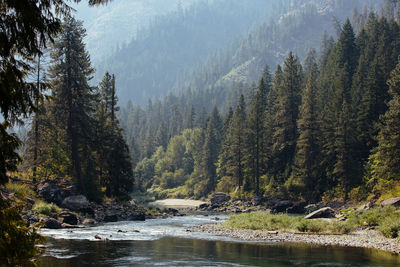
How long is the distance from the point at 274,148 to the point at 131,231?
45166 millimetres

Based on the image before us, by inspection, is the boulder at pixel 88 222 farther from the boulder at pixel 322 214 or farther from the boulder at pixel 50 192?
the boulder at pixel 322 214

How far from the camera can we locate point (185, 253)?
22.2m

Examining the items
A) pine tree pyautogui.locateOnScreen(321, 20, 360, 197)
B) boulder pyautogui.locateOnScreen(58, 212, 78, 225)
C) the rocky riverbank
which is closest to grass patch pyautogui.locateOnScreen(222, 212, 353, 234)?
the rocky riverbank

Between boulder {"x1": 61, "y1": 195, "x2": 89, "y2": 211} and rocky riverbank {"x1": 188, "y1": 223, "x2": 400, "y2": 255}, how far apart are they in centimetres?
1407

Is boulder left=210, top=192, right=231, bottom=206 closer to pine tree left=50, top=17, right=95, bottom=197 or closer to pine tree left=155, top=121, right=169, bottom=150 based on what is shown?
pine tree left=50, top=17, right=95, bottom=197

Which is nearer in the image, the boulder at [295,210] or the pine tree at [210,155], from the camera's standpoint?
the boulder at [295,210]

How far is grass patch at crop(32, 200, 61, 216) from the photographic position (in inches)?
1293

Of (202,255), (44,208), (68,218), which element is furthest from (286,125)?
(202,255)

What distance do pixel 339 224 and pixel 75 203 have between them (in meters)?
24.3

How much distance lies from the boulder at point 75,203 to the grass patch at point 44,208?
2.48 meters

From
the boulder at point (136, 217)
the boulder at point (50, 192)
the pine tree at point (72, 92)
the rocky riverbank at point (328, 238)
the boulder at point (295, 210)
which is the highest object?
the pine tree at point (72, 92)

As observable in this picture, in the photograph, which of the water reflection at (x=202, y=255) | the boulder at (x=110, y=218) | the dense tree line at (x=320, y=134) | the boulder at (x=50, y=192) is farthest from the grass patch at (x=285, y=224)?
the dense tree line at (x=320, y=134)

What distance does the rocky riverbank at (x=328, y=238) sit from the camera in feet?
76.9

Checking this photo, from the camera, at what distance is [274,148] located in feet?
235
